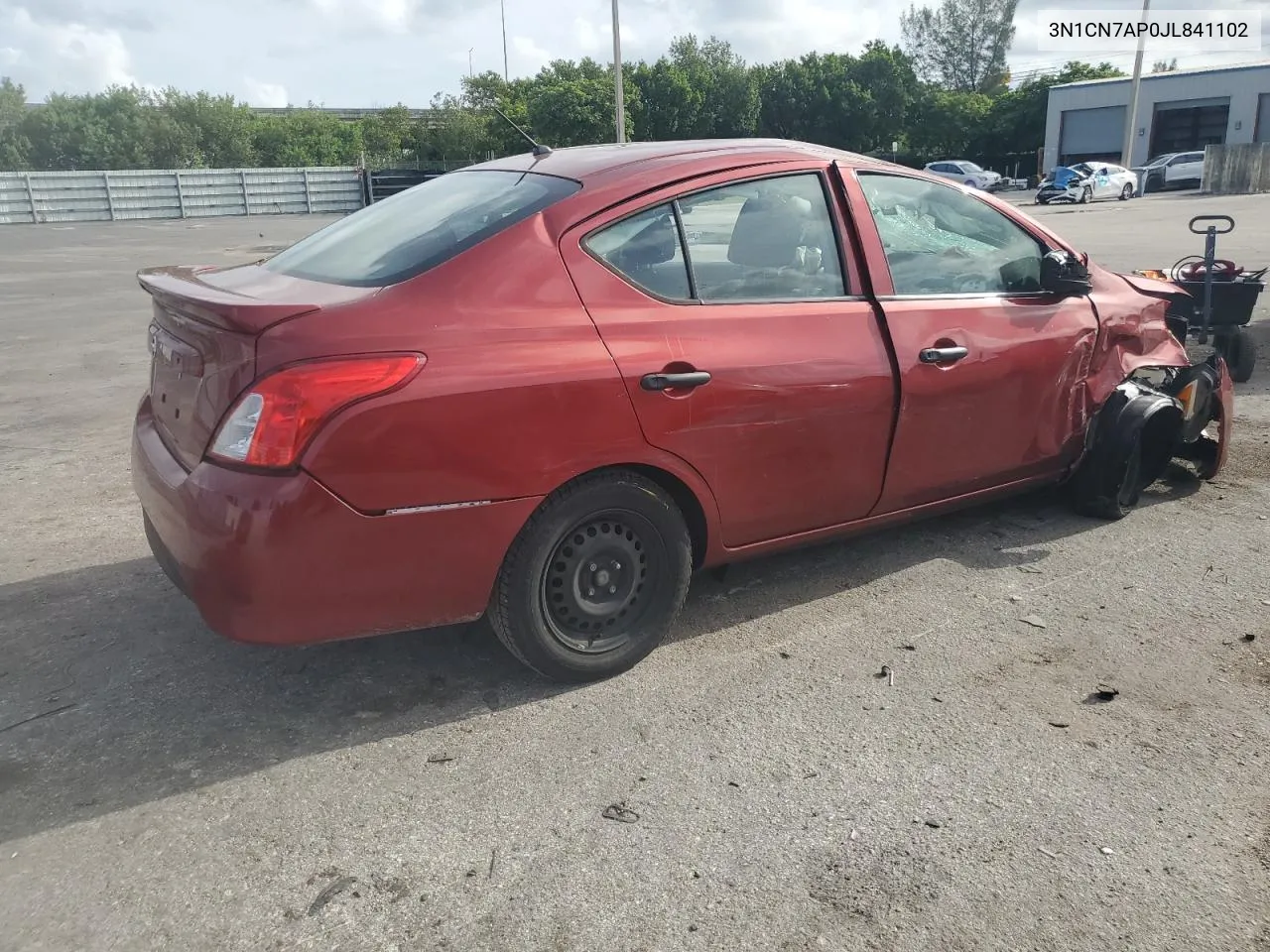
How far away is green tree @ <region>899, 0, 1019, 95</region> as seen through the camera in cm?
8825

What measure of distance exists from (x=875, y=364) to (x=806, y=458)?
1.46ft

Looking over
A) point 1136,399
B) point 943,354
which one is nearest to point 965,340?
point 943,354

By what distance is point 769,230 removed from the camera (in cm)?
368

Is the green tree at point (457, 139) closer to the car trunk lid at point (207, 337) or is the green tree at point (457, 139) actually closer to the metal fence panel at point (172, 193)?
the metal fence panel at point (172, 193)

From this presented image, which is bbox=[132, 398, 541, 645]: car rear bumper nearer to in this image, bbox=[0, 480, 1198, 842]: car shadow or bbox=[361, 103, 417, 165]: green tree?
bbox=[0, 480, 1198, 842]: car shadow

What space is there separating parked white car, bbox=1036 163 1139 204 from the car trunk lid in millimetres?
36819

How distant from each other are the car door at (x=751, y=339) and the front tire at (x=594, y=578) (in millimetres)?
211

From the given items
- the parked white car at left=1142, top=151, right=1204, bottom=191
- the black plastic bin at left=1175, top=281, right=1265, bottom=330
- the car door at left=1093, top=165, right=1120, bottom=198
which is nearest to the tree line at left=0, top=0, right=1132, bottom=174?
the parked white car at left=1142, top=151, right=1204, bottom=191

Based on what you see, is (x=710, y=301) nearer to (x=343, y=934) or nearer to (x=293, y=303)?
(x=293, y=303)

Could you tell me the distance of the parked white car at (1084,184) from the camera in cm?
3509

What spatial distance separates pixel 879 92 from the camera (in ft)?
213

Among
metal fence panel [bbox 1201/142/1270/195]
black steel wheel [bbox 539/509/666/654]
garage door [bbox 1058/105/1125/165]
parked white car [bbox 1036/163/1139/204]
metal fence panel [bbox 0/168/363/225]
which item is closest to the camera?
black steel wheel [bbox 539/509/666/654]

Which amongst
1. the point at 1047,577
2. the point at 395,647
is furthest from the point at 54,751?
the point at 1047,577

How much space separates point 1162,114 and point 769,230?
194 ft
